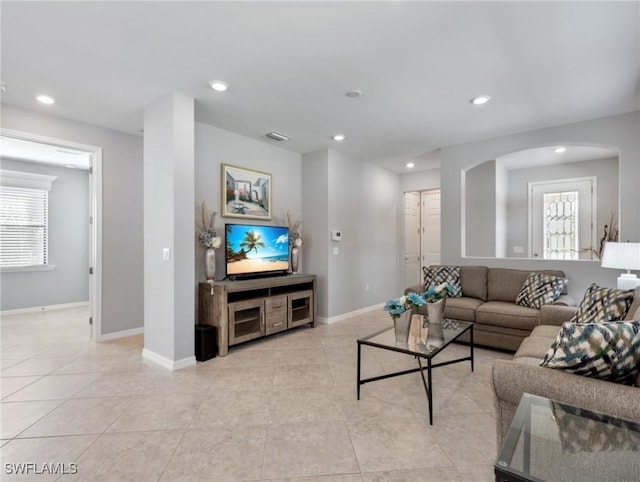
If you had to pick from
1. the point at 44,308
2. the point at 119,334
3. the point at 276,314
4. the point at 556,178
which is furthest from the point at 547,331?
the point at 44,308

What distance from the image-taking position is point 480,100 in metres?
3.20

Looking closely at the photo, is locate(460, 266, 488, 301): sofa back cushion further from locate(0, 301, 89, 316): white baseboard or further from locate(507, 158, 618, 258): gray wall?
locate(0, 301, 89, 316): white baseboard

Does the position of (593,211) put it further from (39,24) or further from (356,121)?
(39,24)

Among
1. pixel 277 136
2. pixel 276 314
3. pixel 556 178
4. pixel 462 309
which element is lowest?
pixel 276 314

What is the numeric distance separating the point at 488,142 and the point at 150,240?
4.46 meters

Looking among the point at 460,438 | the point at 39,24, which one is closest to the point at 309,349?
the point at 460,438

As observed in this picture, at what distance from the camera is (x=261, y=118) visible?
12.1ft

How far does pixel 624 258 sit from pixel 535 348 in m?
1.47

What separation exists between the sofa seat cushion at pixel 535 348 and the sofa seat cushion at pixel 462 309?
1.11 metres

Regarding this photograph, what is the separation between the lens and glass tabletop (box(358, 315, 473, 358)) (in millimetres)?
2295

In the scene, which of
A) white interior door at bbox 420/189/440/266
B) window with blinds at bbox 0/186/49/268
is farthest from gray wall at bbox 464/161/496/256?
window with blinds at bbox 0/186/49/268

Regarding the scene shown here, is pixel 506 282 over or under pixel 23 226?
under

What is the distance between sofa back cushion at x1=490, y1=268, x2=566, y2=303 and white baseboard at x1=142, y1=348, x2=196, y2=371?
3.59 metres

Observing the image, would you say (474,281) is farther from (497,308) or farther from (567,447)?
(567,447)
